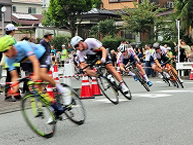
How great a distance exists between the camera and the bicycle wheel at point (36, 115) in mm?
7172

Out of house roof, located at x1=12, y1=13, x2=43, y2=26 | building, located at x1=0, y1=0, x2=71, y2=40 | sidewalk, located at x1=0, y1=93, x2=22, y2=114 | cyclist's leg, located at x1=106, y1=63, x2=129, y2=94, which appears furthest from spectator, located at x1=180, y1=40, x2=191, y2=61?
house roof, located at x1=12, y1=13, x2=43, y2=26

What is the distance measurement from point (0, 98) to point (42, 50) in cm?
667

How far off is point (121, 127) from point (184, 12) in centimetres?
2517

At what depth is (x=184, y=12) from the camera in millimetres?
32062

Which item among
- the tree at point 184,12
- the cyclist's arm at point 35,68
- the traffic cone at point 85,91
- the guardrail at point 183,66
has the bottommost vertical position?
the traffic cone at point 85,91

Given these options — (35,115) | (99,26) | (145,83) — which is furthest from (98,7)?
(35,115)

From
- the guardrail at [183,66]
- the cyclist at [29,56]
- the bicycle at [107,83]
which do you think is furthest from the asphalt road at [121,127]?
the guardrail at [183,66]

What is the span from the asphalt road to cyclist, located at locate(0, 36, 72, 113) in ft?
2.60

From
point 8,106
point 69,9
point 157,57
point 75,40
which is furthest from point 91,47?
point 69,9

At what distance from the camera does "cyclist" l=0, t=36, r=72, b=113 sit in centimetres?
692

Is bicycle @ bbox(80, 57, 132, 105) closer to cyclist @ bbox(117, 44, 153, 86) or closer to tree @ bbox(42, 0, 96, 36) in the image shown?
cyclist @ bbox(117, 44, 153, 86)

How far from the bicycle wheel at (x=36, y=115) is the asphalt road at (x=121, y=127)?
5.6 inches

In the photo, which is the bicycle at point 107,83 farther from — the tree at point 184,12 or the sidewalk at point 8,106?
the tree at point 184,12

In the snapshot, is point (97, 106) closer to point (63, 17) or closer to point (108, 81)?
point (108, 81)
